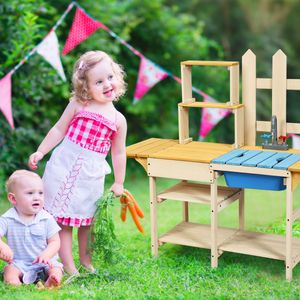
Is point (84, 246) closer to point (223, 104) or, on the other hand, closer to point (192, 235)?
point (192, 235)

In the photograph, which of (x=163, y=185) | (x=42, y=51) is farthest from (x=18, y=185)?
(x=163, y=185)

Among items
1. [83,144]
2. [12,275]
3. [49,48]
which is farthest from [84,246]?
[49,48]

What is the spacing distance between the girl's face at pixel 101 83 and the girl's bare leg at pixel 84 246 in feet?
2.67

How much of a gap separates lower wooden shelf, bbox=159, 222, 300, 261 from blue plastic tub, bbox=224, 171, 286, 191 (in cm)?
45

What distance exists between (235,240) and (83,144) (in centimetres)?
130

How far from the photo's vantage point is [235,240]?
5008mm

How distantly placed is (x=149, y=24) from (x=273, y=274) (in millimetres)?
4940

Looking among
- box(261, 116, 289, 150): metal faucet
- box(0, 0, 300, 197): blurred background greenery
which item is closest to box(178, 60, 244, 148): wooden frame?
box(261, 116, 289, 150): metal faucet

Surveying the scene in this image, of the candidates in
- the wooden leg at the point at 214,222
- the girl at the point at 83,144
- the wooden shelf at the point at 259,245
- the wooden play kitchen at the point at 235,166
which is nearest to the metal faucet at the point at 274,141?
the wooden play kitchen at the point at 235,166

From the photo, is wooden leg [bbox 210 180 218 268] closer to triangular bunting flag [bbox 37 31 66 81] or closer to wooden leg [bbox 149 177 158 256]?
wooden leg [bbox 149 177 158 256]

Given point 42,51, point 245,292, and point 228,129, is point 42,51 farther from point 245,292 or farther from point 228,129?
point 228,129

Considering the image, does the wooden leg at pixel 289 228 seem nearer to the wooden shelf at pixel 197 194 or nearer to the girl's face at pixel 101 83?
the wooden shelf at pixel 197 194

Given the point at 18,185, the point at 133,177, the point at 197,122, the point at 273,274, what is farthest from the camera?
the point at 197,122

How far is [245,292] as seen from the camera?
4320 millimetres
